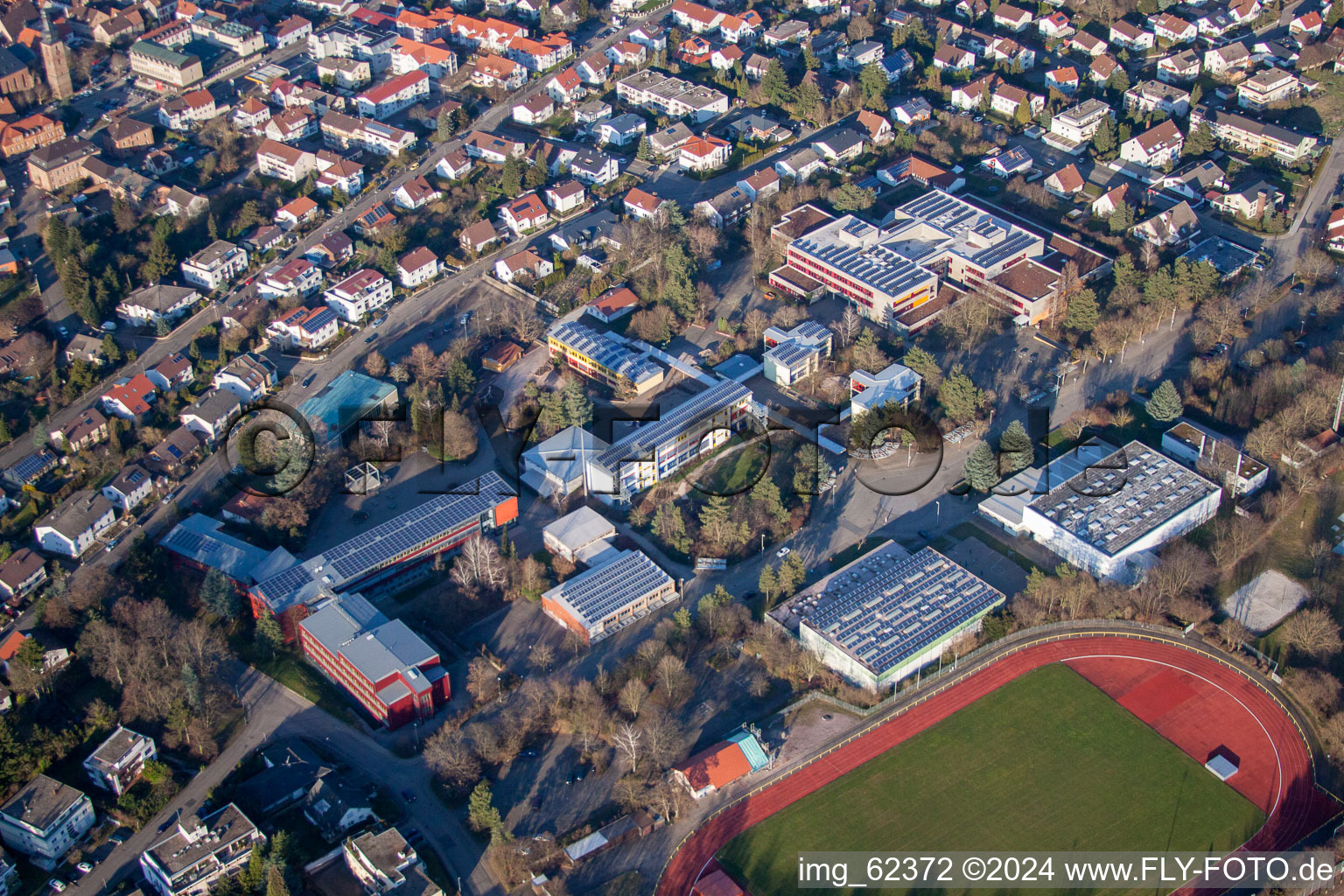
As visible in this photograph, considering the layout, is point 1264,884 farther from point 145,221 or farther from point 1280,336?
point 145,221

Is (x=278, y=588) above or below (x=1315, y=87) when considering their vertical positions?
below

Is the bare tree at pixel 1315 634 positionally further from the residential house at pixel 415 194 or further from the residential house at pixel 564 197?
the residential house at pixel 415 194

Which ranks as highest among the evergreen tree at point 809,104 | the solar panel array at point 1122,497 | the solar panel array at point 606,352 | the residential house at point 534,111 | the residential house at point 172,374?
the evergreen tree at point 809,104

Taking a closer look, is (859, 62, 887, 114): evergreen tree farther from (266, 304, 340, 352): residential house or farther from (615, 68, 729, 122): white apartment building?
(266, 304, 340, 352): residential house

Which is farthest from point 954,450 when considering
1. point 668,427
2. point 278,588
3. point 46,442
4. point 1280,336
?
point 46,442

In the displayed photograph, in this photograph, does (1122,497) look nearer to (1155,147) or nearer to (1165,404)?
(1165,404)

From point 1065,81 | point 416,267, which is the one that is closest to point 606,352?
point 416,267

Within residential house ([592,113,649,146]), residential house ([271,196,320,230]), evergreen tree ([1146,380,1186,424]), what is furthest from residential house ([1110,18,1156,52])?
residential house ([271,196,320,230])

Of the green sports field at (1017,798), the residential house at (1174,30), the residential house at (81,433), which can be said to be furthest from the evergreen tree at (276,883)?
the residential house at (1174,30)
